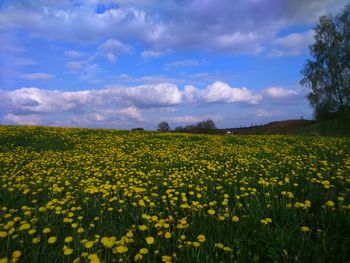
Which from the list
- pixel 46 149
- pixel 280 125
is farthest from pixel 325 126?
pixel 46 149

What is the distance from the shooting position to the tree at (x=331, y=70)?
28.5 metres

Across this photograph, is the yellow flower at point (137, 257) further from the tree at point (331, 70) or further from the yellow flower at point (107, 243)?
the tree at point (331, 70)

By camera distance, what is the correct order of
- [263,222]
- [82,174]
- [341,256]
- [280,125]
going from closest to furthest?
[341,256] → [263,222] → [82,174] → [280,125]

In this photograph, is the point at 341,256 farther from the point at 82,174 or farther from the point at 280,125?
the point at 280,125

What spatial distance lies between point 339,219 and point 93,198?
13.5 ft

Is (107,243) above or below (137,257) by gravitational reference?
above

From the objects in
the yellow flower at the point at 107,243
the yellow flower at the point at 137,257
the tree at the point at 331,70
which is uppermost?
the tree at the point at 331,70

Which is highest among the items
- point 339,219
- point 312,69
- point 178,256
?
point 312,69

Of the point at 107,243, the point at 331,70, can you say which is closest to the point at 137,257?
the point at 107,243

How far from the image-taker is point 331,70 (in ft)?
96.0

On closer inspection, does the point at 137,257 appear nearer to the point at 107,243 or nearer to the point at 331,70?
the point at 107,243

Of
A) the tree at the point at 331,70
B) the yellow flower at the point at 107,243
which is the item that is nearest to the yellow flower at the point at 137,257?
the yellow flower at the point at 107,243

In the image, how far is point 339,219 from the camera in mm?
3594

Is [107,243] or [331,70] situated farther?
[331,70]
